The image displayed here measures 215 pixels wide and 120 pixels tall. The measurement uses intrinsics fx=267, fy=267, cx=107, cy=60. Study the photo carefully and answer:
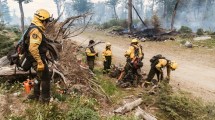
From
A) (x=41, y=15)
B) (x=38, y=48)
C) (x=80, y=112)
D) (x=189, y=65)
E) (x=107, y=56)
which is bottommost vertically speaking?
(x=189, y=65)

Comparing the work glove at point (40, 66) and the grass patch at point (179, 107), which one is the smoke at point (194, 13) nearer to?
the grass patch at point (179, 107)

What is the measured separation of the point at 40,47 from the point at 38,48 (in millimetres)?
58

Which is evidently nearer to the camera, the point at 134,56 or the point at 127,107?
the point at 127,107

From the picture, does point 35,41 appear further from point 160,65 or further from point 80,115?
point 160,65

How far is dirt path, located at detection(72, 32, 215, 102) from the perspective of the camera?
32.9ft

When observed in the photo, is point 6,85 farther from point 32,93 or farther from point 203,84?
point 203,84

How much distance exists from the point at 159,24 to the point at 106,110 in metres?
19.4

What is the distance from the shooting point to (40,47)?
6.12 meters

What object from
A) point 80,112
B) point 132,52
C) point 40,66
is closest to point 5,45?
point 132,52

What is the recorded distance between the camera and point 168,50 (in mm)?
18609

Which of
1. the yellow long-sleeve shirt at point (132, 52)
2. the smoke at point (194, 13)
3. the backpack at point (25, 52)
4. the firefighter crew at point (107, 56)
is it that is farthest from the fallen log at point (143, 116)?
the smoke at point (194, 13)

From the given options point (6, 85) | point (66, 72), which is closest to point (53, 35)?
point (66, 72)

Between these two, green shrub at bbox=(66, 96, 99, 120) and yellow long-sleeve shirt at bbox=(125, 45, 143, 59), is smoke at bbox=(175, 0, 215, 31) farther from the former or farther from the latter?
green shrub at bbox=(66, 96, 99, 120)

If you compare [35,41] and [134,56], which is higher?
[35,41]
